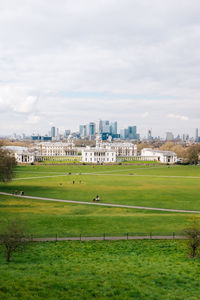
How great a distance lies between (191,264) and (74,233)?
1026cm

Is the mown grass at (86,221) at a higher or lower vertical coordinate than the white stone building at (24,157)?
lower

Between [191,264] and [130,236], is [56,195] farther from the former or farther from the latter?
[191,264]

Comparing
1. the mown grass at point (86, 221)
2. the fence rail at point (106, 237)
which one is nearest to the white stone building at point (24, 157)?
the mown grass at point (86, 221)

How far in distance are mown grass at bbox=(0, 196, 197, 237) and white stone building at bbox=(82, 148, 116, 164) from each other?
129649mm

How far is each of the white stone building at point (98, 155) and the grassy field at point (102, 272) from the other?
146 m

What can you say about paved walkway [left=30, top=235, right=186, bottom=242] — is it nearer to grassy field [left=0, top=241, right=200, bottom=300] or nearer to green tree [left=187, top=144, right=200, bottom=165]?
grassy field [left=0, top=241, right=200, bottom=300]

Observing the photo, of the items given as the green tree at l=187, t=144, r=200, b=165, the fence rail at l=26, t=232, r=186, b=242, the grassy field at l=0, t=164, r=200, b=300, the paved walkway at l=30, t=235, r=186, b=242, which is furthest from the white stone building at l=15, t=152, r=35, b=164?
the paved walkway at l=30, t=235, r=186, b=242

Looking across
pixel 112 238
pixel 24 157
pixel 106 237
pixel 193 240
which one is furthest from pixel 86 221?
pixel 24 157

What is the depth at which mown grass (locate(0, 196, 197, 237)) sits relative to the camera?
26.9 meters

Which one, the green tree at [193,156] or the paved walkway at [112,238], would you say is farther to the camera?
the green tree at [193,156]

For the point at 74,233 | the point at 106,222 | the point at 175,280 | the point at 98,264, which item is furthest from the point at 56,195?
the point at 175,280

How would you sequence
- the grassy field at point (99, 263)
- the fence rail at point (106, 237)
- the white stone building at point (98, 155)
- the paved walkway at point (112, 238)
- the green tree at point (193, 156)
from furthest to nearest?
the white stone building at point (98, 155), the green tree at point (193, 156), the fence rail at point (106, 237), the paved walkway at point (112, 238), the grassy field at point (99, 263)

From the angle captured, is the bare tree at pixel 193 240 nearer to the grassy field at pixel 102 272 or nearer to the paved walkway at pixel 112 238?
the grassy field at pixel 102 272

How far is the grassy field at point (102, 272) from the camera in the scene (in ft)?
48.3
